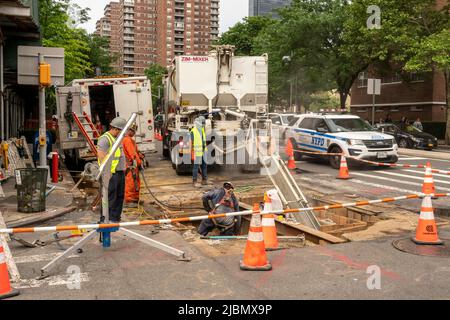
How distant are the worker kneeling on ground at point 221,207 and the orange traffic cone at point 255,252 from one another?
266cm

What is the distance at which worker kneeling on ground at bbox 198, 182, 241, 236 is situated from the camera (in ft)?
28.8

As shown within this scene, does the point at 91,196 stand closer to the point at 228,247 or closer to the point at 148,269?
the point at 228,247

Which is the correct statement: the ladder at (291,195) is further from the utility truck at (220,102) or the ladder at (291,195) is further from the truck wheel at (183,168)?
the truck wheel at (183,168)

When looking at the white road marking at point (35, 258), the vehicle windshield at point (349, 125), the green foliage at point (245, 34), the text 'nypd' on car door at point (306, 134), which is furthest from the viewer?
the green foliage at point (245, 34)

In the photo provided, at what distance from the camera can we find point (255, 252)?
6.05 m

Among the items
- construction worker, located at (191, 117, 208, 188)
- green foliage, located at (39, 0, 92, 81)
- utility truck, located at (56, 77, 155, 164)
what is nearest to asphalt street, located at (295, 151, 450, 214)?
construction worker, located at (191, 117, 208, 188)

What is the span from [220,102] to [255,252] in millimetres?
10400

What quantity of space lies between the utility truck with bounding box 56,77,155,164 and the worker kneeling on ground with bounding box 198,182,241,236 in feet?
23.9

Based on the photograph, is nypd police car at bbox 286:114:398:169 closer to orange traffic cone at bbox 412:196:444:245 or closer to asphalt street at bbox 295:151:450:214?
asphalt street at bbox 295:151:450:214

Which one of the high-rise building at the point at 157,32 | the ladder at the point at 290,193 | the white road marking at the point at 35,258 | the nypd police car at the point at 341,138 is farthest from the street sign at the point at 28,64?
the high-rise building at the point at 157,32

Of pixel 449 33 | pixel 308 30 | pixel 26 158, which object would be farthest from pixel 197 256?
pixel 308 30

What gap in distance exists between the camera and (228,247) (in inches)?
302

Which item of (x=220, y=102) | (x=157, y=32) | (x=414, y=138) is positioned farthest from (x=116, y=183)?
(x=157, y=32)

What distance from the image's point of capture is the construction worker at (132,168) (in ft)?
35.1
